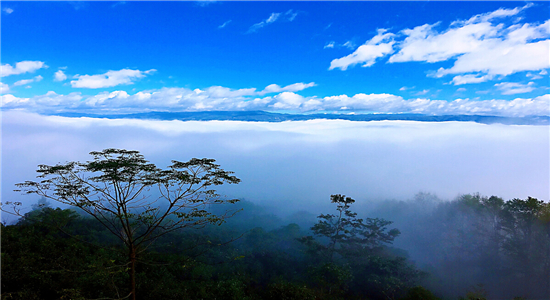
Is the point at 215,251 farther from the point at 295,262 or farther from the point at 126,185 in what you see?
the point at 126,185

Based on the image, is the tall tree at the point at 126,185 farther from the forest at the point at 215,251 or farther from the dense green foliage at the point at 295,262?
the dense green foliage at the point at 295,262

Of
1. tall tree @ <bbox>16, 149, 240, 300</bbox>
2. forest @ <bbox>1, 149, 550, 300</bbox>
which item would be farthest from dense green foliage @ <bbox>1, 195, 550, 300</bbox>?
tall tree @ <bbox>16, 149, 240, 300</bbox>

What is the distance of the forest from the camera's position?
455 inches

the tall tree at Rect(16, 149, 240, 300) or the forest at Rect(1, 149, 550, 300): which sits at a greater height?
the tall tree at Rect(16, 149, 240, 300)

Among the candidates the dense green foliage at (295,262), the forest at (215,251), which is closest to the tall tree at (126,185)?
the forest at (215,251)

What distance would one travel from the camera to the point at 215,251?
35.7m

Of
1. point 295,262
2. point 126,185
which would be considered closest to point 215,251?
point 295,262

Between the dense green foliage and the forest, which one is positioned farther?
the dense green foliage

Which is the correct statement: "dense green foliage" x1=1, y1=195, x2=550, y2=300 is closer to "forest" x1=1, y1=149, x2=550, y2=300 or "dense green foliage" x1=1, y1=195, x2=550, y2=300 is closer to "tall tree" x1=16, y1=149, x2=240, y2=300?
"forest" x1=1, y1=149, x2=550, y2=300

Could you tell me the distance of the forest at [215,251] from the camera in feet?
37.9

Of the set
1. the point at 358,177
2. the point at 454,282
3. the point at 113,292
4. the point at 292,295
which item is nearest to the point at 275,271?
the point at 292,295

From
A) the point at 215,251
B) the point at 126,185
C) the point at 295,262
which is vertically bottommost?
the point at 295,262

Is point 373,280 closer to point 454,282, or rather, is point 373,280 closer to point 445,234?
point 454,282

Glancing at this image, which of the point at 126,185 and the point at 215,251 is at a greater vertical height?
the point at 126,185
